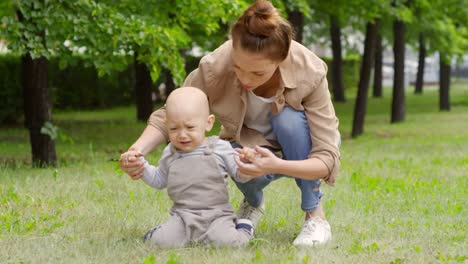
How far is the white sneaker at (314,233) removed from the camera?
465cm

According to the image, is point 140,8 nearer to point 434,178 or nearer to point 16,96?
point 434,178

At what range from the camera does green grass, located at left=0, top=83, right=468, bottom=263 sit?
4.39m

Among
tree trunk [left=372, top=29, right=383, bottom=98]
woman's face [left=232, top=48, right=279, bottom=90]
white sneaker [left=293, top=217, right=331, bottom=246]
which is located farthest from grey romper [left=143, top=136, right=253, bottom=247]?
tree trunk [left=372, top=29, right=383, bottom=98]

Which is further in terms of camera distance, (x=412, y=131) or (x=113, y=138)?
(x=412, y=131)

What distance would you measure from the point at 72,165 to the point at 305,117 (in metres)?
5.74

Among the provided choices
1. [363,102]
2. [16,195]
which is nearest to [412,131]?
[363,102]

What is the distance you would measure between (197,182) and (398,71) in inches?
702

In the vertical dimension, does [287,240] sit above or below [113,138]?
above

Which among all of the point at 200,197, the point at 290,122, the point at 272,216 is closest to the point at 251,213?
the point at 272,216

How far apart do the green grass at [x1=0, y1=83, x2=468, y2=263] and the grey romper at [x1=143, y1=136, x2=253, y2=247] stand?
0.11 meters

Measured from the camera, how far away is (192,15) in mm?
10797

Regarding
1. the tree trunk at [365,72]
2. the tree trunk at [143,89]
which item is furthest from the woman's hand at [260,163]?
the tree trunk at [143,89]

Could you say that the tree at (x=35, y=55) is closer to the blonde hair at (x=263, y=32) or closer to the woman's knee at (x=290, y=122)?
the woman's knee at (x=290, y=122)

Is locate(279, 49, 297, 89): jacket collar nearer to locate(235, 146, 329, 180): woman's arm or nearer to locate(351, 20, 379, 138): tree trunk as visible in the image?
locate(235, 146, 329, 180): woman's arm
